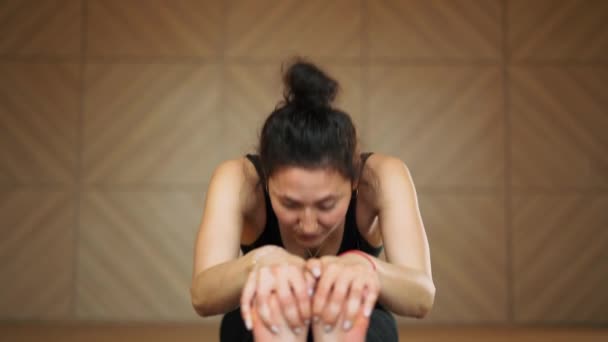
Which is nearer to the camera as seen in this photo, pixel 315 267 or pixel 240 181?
pixel 315 267

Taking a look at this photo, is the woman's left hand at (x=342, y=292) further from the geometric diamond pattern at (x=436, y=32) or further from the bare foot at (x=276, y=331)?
the geometric diamond pattern at (x=436, y=32)

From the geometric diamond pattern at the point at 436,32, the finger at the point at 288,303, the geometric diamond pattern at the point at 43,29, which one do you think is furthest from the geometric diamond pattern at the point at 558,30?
the finger at the point at 288,303

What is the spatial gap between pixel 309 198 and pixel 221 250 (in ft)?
0.80

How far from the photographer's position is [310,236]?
4.83ft

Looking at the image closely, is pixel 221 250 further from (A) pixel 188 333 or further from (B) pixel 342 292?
(A) pixel 188 333

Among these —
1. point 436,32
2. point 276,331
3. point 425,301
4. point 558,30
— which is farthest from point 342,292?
point 558,30

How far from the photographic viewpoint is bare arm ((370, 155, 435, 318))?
4.30ft

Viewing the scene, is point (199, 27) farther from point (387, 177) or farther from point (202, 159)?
point (387, 177)

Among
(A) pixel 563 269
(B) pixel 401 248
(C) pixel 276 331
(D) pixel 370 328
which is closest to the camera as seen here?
(C) pixel 276 331

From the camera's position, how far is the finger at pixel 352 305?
1.17m

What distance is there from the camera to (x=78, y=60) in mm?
3945

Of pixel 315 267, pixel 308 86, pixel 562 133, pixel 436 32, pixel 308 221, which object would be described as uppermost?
pixel 436 32

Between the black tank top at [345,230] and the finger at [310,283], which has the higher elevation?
the black tank top at [345,230]

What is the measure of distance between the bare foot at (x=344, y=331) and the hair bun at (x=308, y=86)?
51 cm
